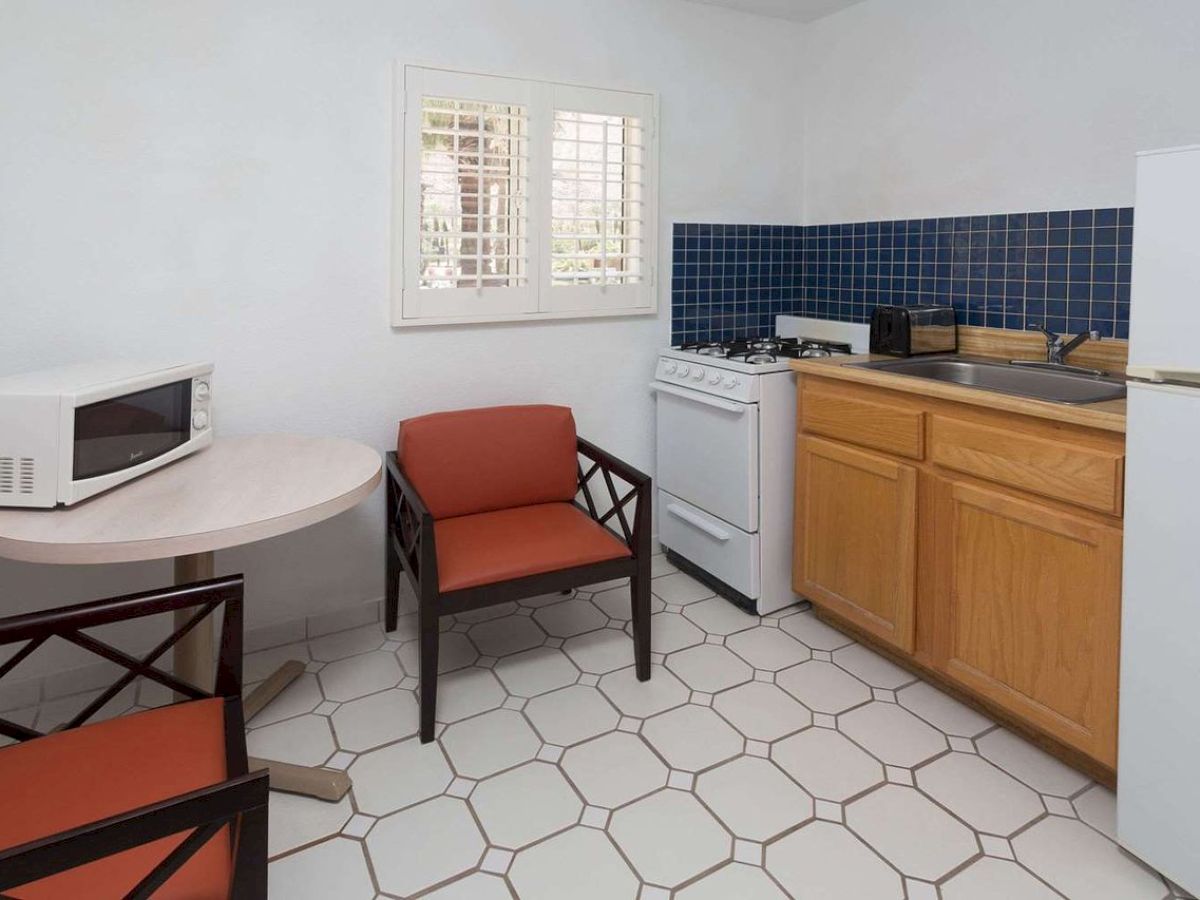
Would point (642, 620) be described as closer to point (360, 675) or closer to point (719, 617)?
point (719, 617)

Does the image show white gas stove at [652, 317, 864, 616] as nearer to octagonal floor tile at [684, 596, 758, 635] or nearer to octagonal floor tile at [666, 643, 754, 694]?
octagonal floor tile at [684, 596, 758, 635]

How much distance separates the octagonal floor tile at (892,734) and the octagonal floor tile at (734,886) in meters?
0.54

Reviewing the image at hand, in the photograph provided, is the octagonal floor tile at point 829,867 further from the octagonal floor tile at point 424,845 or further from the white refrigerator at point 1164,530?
the octagonal floor tile at point 424,845

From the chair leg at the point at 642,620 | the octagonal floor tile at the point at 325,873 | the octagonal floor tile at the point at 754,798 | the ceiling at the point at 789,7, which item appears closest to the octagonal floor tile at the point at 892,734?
the octagonal floor tile at the point at 754,798

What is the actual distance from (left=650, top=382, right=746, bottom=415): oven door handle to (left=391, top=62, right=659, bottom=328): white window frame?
29cm

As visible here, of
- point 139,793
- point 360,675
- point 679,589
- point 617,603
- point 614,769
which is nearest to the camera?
point 139,793

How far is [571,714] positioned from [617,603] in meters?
0.73

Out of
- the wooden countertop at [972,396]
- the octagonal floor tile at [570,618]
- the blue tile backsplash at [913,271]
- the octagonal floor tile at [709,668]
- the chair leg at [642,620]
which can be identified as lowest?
the octagonal floor tile at [709,668]

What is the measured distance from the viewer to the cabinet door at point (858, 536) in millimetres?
2279

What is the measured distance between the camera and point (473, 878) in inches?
63.7

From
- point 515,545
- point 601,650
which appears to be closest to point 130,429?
point 515,545

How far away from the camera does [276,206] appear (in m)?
2.39

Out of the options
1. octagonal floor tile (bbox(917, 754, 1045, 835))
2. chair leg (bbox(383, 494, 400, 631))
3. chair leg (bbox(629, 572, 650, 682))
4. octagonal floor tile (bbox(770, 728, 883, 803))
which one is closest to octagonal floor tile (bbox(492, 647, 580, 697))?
chair leg (bbox(629, 572, 650, 682))

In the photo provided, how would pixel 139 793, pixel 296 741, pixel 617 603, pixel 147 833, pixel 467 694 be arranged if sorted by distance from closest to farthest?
pixel 147 833 < pixel 139 793 < pixel 296 741 < pixel 467 694 < pixel 617 603
